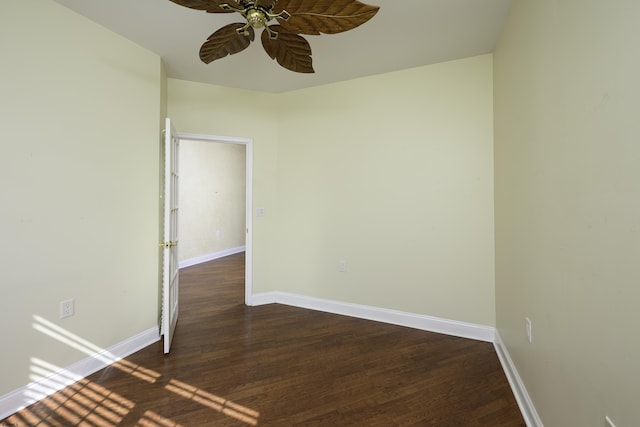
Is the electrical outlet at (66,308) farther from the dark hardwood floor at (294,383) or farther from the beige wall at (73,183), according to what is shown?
the dark hardwood floor at (294,383)

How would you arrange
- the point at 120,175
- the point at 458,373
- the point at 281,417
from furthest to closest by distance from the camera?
the point at 120,175 → the point at 458,373 → the point at 281,417

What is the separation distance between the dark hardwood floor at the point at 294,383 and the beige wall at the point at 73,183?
387 millimetres

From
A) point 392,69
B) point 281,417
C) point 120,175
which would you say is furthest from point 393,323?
point 120,175

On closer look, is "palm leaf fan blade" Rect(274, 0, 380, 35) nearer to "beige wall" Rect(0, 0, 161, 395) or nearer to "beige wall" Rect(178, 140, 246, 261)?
"beige wall" Rect(0, 0, 161, 395)

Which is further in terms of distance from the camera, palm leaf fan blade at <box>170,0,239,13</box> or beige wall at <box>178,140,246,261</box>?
beige wall at <box>178,140,246,261</box>

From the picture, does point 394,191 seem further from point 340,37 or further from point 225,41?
point 225,41

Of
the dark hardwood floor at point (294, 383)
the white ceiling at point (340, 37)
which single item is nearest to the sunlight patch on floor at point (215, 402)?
the dark hardwood floor at point (294, 383)

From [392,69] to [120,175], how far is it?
8.85ft

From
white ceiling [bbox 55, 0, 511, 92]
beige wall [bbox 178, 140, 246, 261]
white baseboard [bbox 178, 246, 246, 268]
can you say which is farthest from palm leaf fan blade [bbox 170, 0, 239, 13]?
white baseboard [bbox 178, 246, 246, 268]

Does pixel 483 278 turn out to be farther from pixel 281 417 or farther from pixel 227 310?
pixel 227 310

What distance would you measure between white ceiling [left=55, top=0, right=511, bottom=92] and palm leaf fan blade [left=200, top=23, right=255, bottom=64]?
1.79 feet

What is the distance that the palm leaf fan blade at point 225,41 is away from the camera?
1.51 meters

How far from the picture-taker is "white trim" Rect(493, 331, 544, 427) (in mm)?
1568

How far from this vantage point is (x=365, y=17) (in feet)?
4.31
